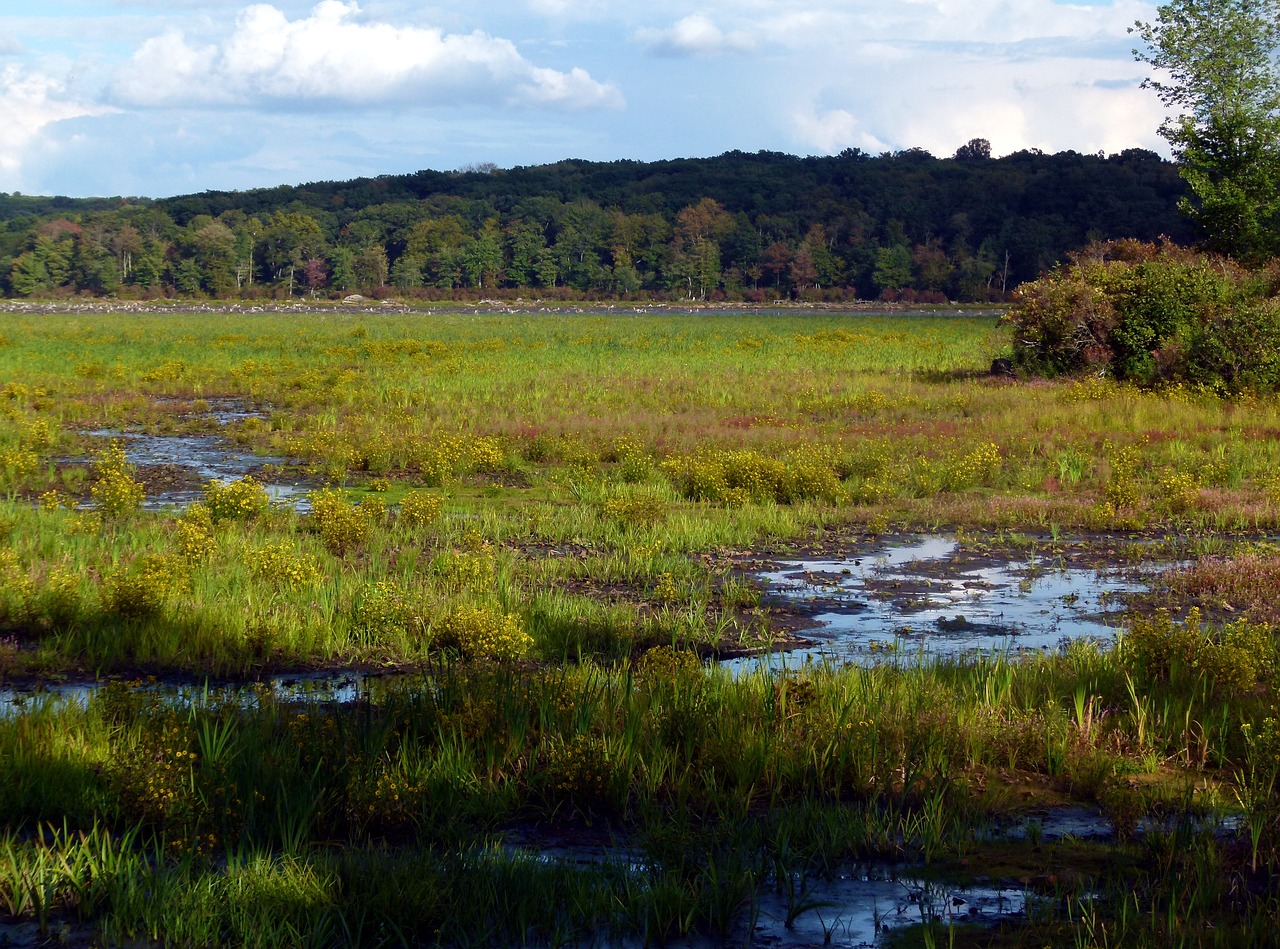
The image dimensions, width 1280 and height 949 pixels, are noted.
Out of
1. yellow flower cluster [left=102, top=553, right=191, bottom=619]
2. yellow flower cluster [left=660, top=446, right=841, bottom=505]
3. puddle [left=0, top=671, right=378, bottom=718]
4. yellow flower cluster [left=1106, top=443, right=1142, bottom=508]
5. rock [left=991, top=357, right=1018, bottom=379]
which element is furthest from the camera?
rock [left=991, top=357, right=1018, bottom=379]

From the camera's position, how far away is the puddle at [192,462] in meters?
16.3

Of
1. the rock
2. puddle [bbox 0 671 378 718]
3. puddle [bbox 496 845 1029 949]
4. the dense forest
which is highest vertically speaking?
the dense forest

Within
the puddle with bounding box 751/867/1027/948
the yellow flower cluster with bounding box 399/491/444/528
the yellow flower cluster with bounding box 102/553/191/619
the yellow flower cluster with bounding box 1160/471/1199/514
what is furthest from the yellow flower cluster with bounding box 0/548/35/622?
the yellow flower cluster with bounding box 1160/471/1199/514

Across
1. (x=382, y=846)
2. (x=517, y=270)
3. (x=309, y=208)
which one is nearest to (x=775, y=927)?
(x=382, y=846)

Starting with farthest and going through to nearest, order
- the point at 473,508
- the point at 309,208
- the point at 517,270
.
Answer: the point at 309,208
the point at 517,270
the point at 473,508

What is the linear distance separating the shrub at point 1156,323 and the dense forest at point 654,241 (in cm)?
10439

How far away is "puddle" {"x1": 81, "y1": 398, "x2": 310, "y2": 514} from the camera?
16281 mm

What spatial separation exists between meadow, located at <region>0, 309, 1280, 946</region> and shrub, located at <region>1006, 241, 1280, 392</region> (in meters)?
7.62

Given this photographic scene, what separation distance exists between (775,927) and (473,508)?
36.4ft

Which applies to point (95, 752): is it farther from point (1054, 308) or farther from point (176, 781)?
point (1054, 308)

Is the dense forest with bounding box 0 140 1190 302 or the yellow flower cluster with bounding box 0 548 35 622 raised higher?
the dense forest with bounding box 0 140 1190 302

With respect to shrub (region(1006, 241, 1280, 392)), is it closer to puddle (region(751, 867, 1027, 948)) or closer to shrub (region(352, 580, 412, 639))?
shrub (region(352, 580, 412, 639))

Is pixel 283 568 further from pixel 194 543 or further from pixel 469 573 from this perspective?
pixel 469 573

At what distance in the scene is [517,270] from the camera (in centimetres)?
16262
